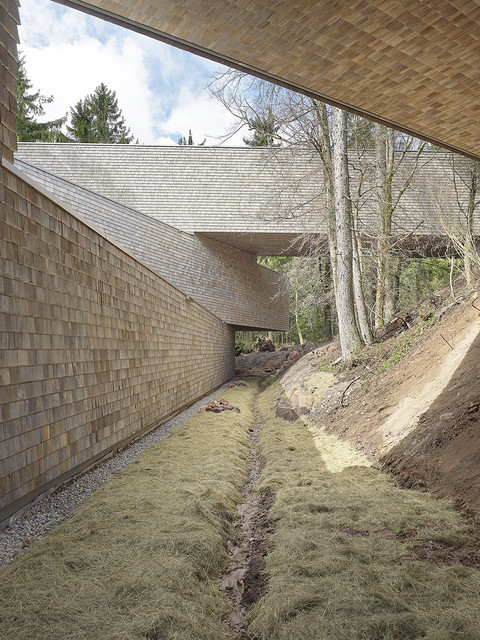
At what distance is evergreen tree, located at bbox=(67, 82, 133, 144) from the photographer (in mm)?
29906

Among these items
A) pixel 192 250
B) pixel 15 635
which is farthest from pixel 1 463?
pixel 192 250

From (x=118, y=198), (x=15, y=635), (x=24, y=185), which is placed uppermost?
(x=118, y=198)

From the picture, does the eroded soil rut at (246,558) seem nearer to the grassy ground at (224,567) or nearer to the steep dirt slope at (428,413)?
the grassy ground at (224,567)

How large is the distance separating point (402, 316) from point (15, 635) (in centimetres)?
885

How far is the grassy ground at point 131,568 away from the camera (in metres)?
2.02

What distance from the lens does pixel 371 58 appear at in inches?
116

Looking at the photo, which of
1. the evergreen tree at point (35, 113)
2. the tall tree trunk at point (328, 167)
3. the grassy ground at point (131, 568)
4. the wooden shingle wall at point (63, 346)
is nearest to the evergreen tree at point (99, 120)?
the evergreen tree at point (35, 113)

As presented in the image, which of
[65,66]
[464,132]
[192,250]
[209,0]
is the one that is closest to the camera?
[209,0]

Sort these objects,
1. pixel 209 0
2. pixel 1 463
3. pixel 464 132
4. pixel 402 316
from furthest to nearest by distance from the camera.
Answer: pixel 402 316, pixel 464 132, pixel 1 463, pixel 209 0

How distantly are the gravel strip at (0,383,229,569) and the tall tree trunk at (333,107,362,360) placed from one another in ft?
17.8

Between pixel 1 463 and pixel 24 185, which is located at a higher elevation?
pixel 24 185

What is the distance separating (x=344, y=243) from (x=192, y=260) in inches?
250

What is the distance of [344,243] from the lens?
9.65 m

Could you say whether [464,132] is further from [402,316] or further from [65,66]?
[65,66]
